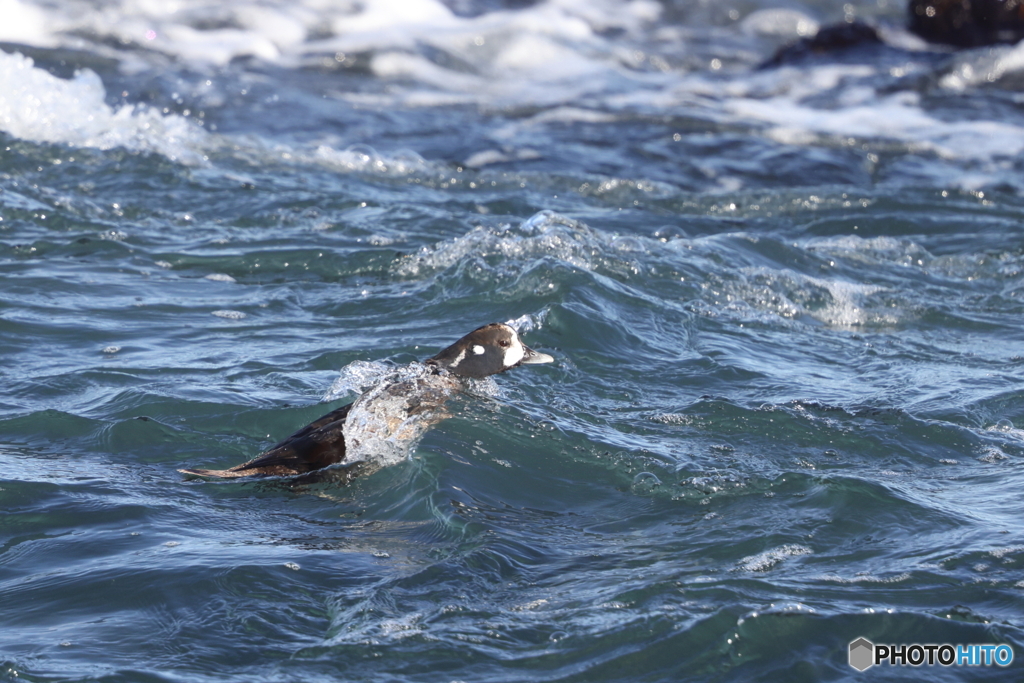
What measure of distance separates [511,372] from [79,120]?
23.0 feet

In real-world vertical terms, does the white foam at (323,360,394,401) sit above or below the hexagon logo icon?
above

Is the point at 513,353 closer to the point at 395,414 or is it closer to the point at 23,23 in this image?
the point at 395,414

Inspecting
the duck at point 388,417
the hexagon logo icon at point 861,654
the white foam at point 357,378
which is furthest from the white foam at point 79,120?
the hexagon logo icon at point 861,654

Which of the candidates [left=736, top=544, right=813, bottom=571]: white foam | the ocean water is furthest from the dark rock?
[left=736, top=544, right=813, bottom=571]: white foam

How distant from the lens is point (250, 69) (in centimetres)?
1591

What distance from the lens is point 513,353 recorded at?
627 cm

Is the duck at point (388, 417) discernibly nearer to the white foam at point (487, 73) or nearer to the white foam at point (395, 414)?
the white foam at point (395, 414)

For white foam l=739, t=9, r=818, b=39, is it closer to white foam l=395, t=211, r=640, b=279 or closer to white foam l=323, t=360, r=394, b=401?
white foam l=395, t=211, r=640, b=279

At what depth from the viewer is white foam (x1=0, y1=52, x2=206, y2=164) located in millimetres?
11086

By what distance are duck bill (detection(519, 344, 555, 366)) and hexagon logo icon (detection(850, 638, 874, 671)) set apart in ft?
9.09

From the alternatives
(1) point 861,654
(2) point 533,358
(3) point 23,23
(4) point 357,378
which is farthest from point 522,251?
(3) point 23,23

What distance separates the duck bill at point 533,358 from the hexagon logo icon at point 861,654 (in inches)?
109

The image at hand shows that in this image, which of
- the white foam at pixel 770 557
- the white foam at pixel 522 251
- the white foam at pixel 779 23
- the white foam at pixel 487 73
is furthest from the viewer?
the white foam at pixel 779 23

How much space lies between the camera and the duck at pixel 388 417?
17.1ft
